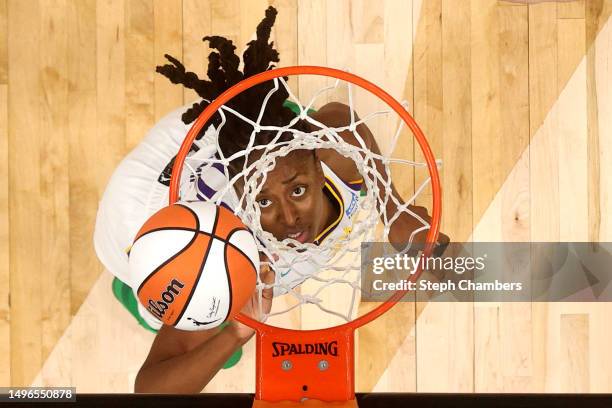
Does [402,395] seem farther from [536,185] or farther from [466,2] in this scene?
[466,2]

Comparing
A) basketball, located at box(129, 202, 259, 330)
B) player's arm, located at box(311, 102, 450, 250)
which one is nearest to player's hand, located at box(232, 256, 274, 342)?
basketball, located at box(129, 202, 259, 330)

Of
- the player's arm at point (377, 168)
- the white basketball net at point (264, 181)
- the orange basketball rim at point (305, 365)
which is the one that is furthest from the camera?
the player's arm at point (377, 168)

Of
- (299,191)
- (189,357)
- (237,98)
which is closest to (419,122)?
(299,191)

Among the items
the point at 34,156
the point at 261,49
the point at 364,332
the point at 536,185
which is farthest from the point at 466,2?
the point at 34,156

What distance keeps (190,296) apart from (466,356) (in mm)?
1109

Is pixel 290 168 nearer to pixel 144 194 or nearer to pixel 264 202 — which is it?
pixel 264 202

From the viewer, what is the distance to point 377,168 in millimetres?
2023

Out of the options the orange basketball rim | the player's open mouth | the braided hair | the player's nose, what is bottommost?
the orange basketball rim

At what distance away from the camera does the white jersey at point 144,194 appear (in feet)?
6.30

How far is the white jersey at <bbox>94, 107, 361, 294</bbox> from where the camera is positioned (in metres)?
1.92

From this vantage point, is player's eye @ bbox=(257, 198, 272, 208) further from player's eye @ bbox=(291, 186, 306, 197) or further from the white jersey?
the white jersey

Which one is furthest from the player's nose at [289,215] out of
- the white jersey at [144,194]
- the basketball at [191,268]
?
the basketball at [191,268]

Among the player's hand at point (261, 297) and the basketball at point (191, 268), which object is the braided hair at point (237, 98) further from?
the basketball at point (191, 268)

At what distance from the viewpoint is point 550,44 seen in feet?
7.14
